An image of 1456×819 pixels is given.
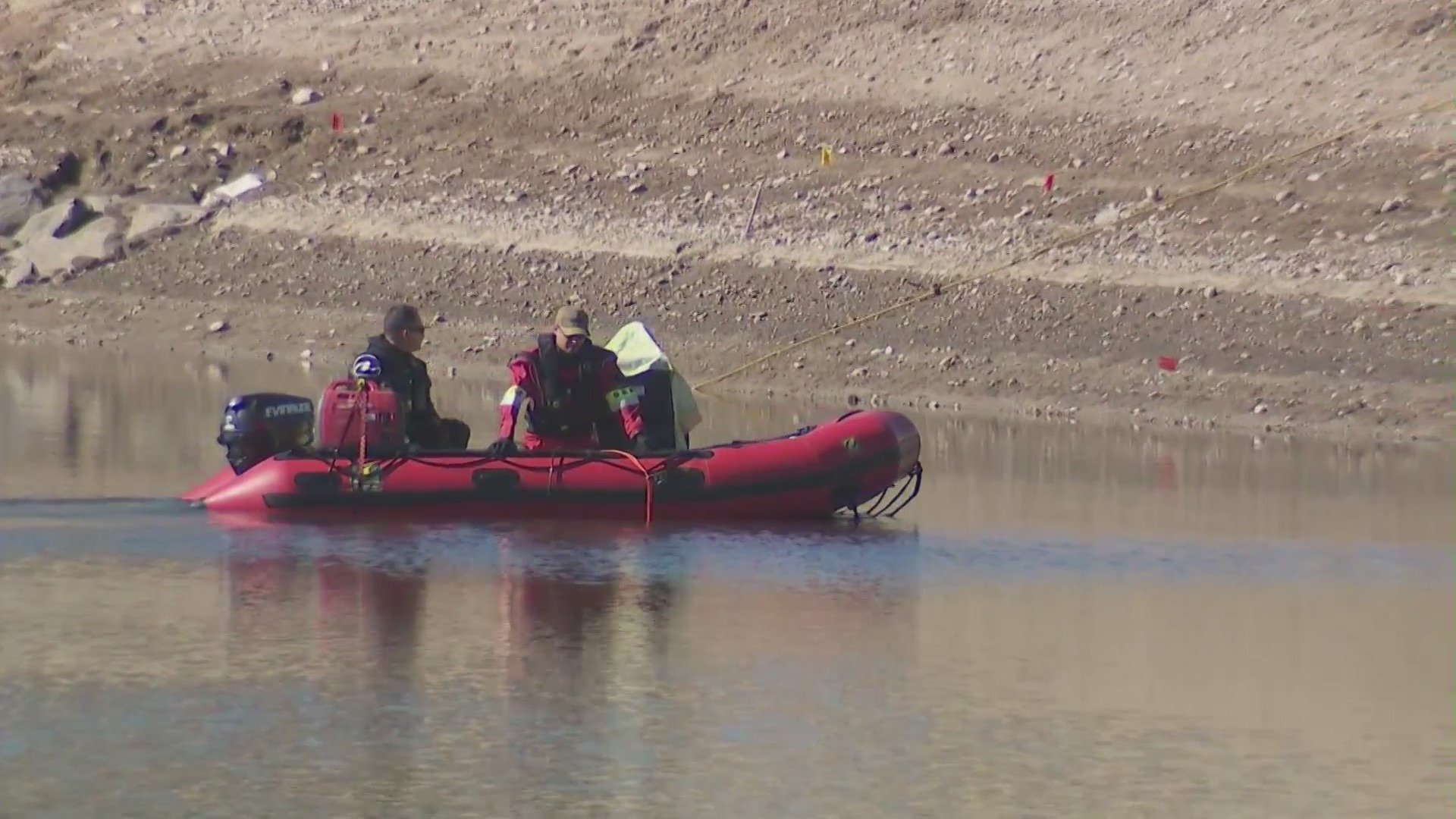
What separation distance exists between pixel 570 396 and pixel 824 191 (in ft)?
31.4

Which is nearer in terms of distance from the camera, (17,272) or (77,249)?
(17,272)

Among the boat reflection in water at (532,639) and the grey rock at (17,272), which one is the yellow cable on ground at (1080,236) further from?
the grey rock at (17,272)

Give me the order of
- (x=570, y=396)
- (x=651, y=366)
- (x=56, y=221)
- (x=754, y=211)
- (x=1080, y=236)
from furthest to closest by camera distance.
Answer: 1. (x=56, y=221)
2. (x=754, y=211)
3. (x=1080, y=236)
4. (x=651, y=366)
5. (x=570, y=396)

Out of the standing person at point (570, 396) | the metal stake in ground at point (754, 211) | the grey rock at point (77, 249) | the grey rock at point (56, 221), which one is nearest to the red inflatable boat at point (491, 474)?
the standing person at point (570, 396)

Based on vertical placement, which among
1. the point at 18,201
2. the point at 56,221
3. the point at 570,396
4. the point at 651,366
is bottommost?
the point at 570,396

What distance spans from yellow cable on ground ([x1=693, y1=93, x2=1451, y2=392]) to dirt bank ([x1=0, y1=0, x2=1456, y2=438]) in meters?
0.09

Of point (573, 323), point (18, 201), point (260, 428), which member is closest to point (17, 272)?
point (18, 201)

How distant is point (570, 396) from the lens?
14.4 meters

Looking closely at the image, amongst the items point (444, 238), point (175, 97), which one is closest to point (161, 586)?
point (444, 238)

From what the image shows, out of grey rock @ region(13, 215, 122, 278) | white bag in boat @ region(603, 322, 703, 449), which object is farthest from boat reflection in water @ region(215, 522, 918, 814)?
grey rock @ region(13, 215, 122, 278)

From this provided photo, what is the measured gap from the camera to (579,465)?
14.2 meters

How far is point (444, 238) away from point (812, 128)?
11.3ft

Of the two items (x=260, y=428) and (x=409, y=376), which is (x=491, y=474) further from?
(x=260, y=428)

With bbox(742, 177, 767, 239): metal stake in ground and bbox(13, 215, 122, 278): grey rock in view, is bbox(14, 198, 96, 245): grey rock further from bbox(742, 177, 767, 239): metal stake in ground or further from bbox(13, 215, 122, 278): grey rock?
bbox(742, 177, 767, 239): metal stake in ground
